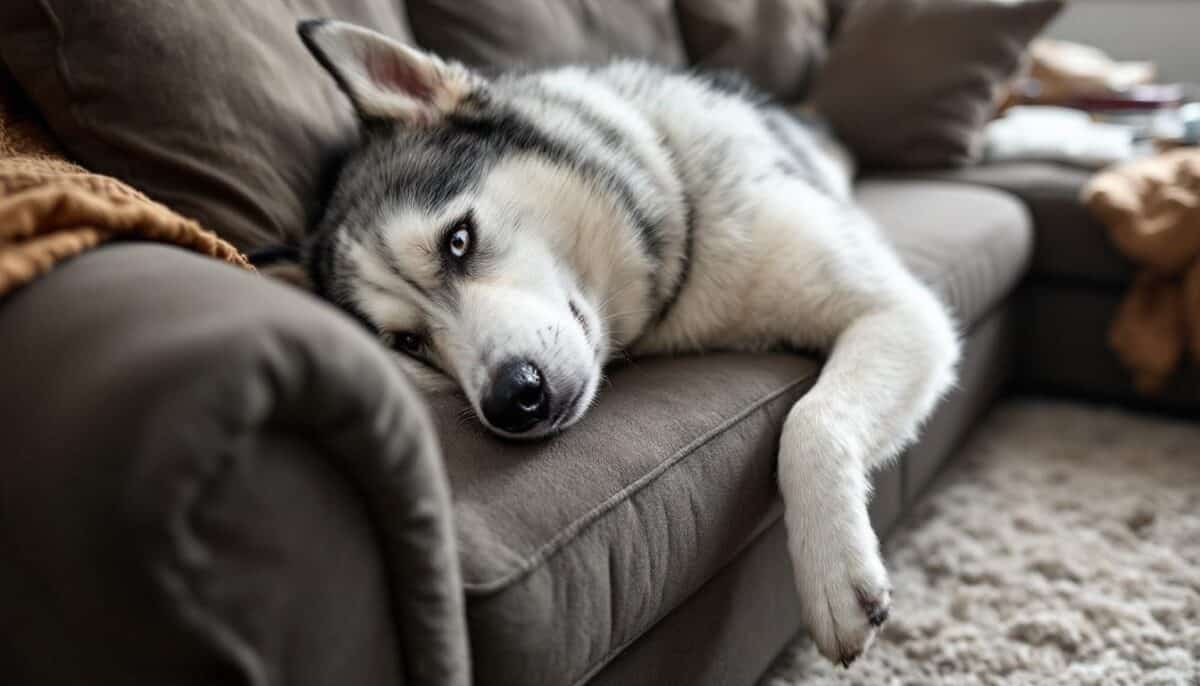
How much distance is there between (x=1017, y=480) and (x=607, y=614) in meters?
1.56

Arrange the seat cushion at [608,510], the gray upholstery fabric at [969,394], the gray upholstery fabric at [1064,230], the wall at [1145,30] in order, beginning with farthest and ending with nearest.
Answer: the wall at [1145,30]
the gray upholstery fabric at [1064,230]
the gray upholstery fabric at [969,394]
the seat cushion at [608,510]

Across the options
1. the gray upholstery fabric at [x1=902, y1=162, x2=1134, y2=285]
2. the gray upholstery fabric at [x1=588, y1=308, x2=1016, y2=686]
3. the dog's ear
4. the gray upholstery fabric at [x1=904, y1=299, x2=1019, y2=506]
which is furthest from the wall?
the dog's ear

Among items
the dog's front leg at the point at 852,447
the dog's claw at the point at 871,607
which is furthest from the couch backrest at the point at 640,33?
the dog's claw at the point at 871,607

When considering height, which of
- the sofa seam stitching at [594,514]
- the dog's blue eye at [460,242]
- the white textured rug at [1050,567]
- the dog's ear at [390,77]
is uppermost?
the dog's ear at [390,77]

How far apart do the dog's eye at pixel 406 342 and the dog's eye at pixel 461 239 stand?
0.51ft

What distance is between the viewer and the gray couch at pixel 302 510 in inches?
27.2

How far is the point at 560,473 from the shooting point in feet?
3.86

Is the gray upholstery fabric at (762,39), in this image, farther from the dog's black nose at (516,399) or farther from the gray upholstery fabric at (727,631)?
the dog's black nose at (516,399)

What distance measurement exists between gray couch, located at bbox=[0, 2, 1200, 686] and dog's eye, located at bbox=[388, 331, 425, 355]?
190mm

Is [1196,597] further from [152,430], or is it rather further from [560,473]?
[152,430]

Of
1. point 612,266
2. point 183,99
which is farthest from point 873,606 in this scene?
point 183,99

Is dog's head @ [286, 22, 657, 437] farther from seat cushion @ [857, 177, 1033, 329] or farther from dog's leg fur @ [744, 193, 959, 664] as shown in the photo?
seat cushion @ [857, 177, 1033, 329]

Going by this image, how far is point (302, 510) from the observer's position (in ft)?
2.58

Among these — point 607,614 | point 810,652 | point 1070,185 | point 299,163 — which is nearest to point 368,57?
point 299,163
